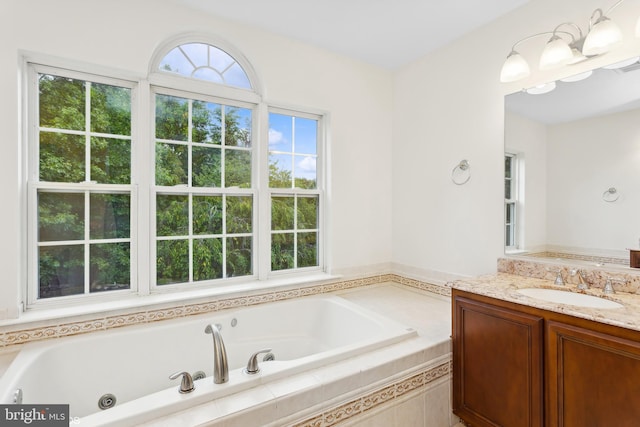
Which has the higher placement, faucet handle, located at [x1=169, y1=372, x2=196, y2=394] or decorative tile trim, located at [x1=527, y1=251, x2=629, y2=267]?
decorative tile trim, located at [x1=527, y1=251, x2=629, y2=267]

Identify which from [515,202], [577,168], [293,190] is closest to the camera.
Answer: [577,168]

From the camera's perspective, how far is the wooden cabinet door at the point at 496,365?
1395 millimetres

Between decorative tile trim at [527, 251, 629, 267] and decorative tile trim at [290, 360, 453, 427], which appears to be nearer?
Result: decorative tile trim at [290, 360, 453, 427]

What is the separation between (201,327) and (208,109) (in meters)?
1.57

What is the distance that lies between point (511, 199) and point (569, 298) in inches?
28.4

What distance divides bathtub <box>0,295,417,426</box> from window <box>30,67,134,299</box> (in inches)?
16.0

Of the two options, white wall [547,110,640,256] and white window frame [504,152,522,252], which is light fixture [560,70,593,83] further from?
white window frame [504,152,522,252]

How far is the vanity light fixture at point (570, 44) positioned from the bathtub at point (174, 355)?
1.75 metres

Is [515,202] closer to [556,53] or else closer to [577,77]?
[577,77]

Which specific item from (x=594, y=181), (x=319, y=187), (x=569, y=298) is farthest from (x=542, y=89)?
(x=319, y=187)

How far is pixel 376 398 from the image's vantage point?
4.87 ft

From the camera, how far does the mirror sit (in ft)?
5.39

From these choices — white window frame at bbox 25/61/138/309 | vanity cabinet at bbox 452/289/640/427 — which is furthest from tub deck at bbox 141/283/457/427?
white window frame at bbox 25/61/138/309

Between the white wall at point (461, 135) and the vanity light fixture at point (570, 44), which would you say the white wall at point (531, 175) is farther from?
the vanity light fixture at point (570, 44)
